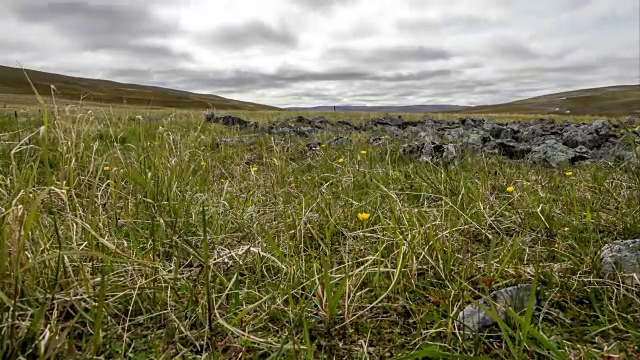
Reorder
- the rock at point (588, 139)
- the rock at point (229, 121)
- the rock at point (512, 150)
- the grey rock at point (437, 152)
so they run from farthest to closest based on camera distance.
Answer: the rock at point (229, 121), the rock at point (588, 139), the rock at point (512, 150), the grey rock at point (437, 152)

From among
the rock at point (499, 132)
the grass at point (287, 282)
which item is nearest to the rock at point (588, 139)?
the rock at point (499, 132)

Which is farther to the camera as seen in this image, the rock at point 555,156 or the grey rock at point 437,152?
the rock at point 555,156

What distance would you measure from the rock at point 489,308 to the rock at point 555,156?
3.60 m

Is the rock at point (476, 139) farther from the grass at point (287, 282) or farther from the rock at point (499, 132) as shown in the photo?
the grass at point (287, 282)

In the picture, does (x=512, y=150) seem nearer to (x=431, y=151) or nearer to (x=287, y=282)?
(x=431, y=151)

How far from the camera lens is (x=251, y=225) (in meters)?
2.38

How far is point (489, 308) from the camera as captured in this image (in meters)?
1.49

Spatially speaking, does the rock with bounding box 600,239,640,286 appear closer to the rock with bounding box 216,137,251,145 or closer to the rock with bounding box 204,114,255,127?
the rock with bounding box 216,137,251,145

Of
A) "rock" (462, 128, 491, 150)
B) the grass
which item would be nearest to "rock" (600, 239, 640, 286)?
the grass

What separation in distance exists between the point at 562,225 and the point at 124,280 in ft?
8.29

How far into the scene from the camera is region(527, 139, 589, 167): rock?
4.60 m

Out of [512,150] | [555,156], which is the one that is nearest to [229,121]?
[512,150]

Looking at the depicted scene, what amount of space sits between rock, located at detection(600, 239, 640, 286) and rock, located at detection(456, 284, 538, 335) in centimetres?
42

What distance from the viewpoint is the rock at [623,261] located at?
5.28ft
